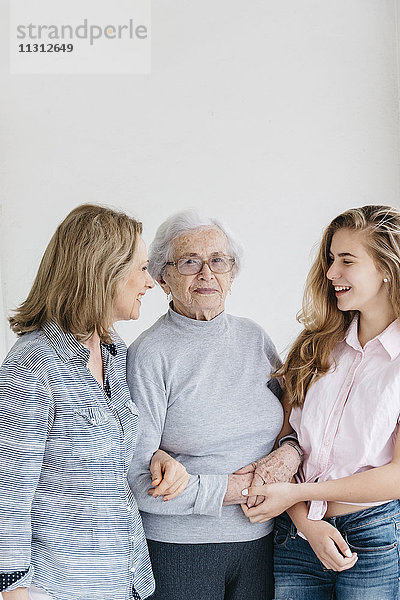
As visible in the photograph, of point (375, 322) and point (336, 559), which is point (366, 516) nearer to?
point (336, 559)

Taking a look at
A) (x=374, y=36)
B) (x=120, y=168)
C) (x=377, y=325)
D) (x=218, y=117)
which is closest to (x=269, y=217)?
(x=218, y=117)

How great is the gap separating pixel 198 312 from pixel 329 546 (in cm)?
70

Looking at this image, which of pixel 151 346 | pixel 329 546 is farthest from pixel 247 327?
pixel 329 546

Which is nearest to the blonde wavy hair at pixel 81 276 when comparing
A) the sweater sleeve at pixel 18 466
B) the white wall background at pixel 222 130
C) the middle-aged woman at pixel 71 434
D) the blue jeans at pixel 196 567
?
the middle-aged woman at pixel 71 434

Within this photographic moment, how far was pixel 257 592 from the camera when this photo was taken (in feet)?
6.34

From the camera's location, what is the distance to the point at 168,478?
1.75m

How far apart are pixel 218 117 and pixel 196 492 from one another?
1.97 meters

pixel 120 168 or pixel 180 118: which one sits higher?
pixel 180 118

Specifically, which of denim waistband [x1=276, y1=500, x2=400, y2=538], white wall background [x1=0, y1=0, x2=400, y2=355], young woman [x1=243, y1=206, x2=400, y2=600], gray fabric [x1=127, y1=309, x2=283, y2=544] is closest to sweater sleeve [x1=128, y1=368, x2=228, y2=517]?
gray fabric [x1=127, y1=309, x2=283, y2=544]

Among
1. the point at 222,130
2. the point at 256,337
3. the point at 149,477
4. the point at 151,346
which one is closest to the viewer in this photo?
the point at 149,477

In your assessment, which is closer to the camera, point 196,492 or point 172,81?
point 196,492

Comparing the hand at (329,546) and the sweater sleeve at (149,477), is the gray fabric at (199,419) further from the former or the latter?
the hand at (329,546)

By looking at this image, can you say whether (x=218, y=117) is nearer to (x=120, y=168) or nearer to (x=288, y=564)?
(x=120, y=168)

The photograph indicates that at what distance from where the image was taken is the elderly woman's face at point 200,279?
6.53 feet
